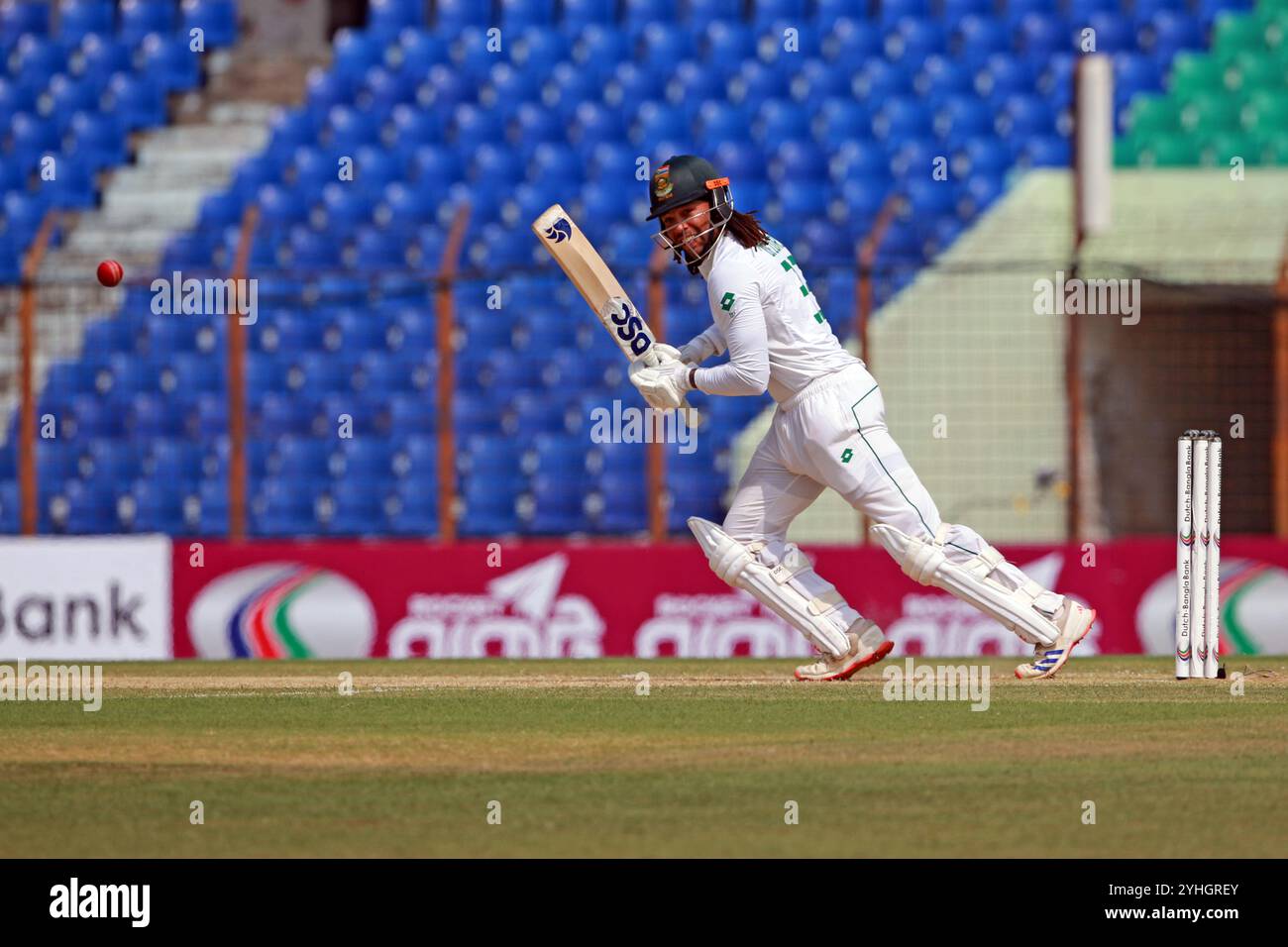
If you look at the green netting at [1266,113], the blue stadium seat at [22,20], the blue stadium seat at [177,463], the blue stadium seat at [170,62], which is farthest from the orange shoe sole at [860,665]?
the blue stadium seat at [22,20]

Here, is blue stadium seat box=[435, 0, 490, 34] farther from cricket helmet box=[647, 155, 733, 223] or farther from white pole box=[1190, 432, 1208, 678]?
white pole box=[1190, 432, 1208, 678]

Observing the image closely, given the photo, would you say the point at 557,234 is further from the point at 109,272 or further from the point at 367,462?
the point at 367,462

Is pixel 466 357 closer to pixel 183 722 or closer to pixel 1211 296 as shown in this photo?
pixel 1211 296

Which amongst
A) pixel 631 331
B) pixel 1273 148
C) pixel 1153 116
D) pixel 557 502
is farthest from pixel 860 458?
pixel 1153 116

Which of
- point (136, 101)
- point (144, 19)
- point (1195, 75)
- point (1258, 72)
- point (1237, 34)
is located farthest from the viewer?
point (144, 19)

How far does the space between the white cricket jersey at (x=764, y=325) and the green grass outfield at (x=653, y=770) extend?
4.67ft

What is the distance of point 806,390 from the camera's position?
9.55 meters

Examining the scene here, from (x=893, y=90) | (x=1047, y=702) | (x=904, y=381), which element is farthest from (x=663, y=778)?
(x=893, y=90)

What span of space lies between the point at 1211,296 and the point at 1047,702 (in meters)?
7.16

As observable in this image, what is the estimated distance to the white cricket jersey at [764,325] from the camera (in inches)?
368

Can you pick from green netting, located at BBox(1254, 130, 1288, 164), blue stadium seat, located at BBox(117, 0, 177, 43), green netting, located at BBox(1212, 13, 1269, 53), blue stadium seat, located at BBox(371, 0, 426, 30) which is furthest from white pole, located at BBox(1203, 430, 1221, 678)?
blue stadium seat, located at BBox(117, 0, 177, 43)

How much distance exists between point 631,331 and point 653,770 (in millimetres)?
3194

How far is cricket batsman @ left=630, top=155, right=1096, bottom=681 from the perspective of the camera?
938 cm

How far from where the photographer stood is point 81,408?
17.5 m
